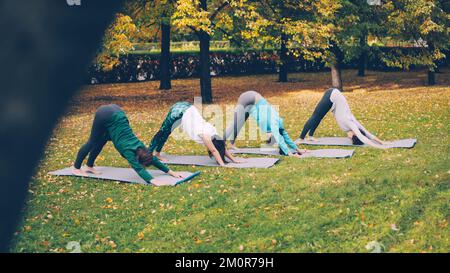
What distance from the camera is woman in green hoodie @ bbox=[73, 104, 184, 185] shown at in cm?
793

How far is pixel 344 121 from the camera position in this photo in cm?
1067

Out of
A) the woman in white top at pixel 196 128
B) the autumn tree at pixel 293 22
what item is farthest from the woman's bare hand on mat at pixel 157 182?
the autumn tree at pixel 293 22

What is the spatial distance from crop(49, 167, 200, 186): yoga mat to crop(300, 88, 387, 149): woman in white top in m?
3.67

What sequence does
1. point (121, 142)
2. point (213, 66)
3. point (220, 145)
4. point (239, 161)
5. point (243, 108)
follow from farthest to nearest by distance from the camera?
point (213, 66) → point (243, 108) → point (239, 161) → point (220, 145) → point (121, 142)

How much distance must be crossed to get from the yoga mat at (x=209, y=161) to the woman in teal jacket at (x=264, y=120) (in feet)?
1.90

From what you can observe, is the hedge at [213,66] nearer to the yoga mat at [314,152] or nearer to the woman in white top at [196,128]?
the yoga mat at [314,152]

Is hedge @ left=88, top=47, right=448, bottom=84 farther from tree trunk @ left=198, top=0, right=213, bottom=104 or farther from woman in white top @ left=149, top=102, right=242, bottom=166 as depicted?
woman in white top @ left=149, top=102, right=242, bottom=166

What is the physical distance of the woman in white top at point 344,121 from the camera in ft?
34.2

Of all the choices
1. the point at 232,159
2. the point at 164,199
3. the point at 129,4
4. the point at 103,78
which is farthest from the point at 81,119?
the point at 103,78

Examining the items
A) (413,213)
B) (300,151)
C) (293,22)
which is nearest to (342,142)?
(300,151)

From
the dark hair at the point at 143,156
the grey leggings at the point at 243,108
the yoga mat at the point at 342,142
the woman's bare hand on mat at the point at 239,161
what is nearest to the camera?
the dark hair at the point at 143,156

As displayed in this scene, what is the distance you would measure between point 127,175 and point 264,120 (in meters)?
2.95

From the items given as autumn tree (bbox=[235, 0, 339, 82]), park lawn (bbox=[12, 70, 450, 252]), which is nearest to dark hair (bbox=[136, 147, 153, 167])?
park lawn (bbox=[12, 70, 450, 252])

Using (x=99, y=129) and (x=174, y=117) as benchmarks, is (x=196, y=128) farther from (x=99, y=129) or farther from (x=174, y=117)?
(x=99, y=129)
